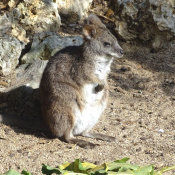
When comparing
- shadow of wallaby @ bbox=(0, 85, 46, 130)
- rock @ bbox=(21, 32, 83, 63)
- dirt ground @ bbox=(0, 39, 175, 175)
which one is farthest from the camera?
rock @ bbox=(21, 32, 83, 63)

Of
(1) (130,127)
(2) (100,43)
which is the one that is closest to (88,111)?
(1) (130,127)

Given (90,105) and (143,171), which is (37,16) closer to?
(90,105)

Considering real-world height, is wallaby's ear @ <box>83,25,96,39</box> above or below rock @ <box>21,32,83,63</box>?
above

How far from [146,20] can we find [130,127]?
119 inches

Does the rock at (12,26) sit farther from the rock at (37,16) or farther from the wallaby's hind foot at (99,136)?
the wallaby's hind foot at (99,136)

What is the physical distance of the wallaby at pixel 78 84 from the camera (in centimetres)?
459

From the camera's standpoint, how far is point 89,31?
188 inches

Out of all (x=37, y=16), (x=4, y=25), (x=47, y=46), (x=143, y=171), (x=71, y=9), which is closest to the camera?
(x=143, y=171)

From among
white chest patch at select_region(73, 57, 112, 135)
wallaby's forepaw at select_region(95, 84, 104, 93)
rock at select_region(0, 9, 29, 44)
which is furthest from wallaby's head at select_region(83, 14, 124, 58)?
rock at select_region(0, 9, 29, 44)

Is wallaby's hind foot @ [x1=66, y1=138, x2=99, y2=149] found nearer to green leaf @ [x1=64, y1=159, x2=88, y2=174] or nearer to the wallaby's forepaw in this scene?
the wallaby's forepaw

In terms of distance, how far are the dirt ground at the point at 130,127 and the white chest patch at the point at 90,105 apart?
261 millimetres

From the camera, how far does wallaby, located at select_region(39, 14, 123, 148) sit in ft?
15.0

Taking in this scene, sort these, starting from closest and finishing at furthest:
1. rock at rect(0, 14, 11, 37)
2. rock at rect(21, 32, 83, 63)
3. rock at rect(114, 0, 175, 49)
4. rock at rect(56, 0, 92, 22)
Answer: rock at rect(21, 32, 83, 63), rock at rect(0, 14, 11, 37), rock at rect(114, 0, 175, 49), rock at rect(56, 0, 92, 22)

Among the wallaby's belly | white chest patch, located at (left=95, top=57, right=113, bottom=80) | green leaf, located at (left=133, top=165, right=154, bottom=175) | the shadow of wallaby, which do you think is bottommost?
the shadow of wallaby
